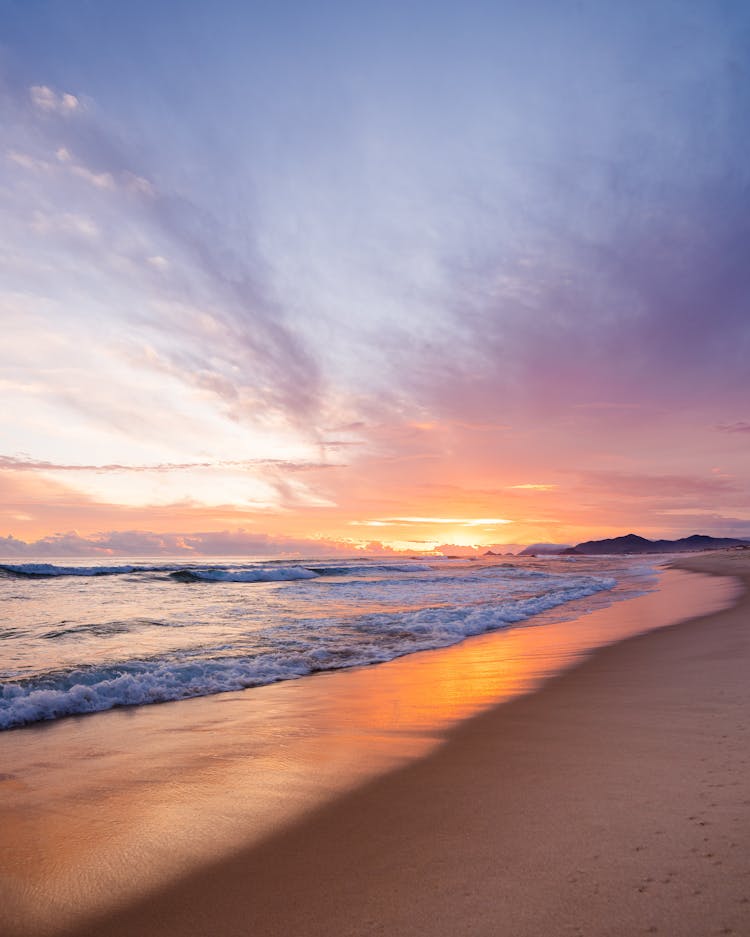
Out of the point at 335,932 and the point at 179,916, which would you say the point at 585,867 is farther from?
the point at 179,916

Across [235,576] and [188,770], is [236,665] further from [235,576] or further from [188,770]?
[235,576]

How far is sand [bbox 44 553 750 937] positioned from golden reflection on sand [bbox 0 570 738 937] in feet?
1.00

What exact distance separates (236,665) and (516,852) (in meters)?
7.20

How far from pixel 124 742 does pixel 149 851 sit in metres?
2.71

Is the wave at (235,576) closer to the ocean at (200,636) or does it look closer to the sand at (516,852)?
the ocean at (200,636)

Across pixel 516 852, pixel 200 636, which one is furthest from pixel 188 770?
pixel 200 636

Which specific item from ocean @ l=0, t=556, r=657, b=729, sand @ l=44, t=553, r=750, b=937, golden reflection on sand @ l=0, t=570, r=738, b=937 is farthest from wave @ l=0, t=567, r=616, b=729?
sand @ l=44, t=553, r=750, b=937

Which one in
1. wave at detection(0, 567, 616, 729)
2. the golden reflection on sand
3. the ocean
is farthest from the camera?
the ocean

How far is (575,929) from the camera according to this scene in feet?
7.69

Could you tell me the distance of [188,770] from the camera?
4.78 m

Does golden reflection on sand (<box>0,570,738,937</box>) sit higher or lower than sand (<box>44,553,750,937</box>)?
lower

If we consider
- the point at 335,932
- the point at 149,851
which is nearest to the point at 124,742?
the point at 149,851

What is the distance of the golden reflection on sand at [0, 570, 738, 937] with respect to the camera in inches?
128

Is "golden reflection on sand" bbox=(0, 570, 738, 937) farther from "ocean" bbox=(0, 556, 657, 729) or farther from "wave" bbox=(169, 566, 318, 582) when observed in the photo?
"wave" bbox=(169, 566, 318, 582)
